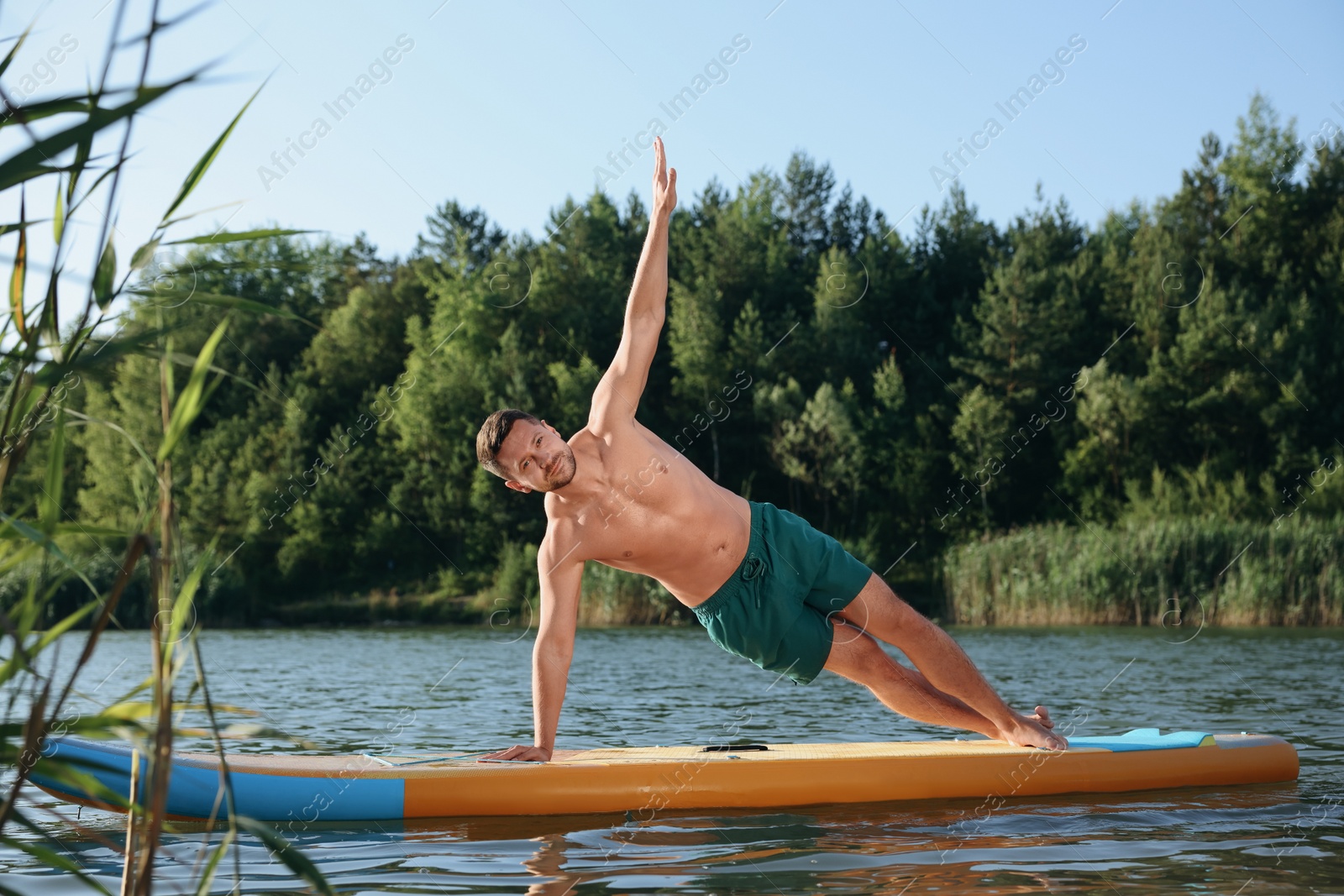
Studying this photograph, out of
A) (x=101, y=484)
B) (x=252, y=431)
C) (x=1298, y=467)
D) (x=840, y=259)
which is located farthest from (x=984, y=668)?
(x=101, y=484)

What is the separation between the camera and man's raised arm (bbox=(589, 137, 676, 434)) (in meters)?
4.72

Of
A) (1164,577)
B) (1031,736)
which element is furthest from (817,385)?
(1031,736)

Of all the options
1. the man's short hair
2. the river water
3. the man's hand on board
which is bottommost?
the river water

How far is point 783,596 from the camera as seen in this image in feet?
16.2

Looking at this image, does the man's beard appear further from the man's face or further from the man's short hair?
the man's short hair

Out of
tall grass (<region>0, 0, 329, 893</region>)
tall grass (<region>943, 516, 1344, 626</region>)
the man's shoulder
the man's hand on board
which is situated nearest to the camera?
tall grass (<region>0, 0, 329, 893</region>)

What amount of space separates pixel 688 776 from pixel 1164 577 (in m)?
15.6

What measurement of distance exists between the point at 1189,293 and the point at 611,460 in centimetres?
3313

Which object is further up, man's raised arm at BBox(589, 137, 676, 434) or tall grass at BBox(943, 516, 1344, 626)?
man's raised arm at BBox(589, 137, 676, 434)

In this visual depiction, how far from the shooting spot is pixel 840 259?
126 ft

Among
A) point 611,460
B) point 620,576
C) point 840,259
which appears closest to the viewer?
point 611,460

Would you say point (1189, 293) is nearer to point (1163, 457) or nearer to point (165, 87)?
point (1163, 457)

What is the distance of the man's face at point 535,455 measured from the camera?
180 inches

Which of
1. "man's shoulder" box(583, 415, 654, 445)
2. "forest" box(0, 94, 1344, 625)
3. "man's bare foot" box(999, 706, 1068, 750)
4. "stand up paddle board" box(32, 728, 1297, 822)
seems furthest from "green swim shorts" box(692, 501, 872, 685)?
"forest" box(0, 94, 1344, 625)
